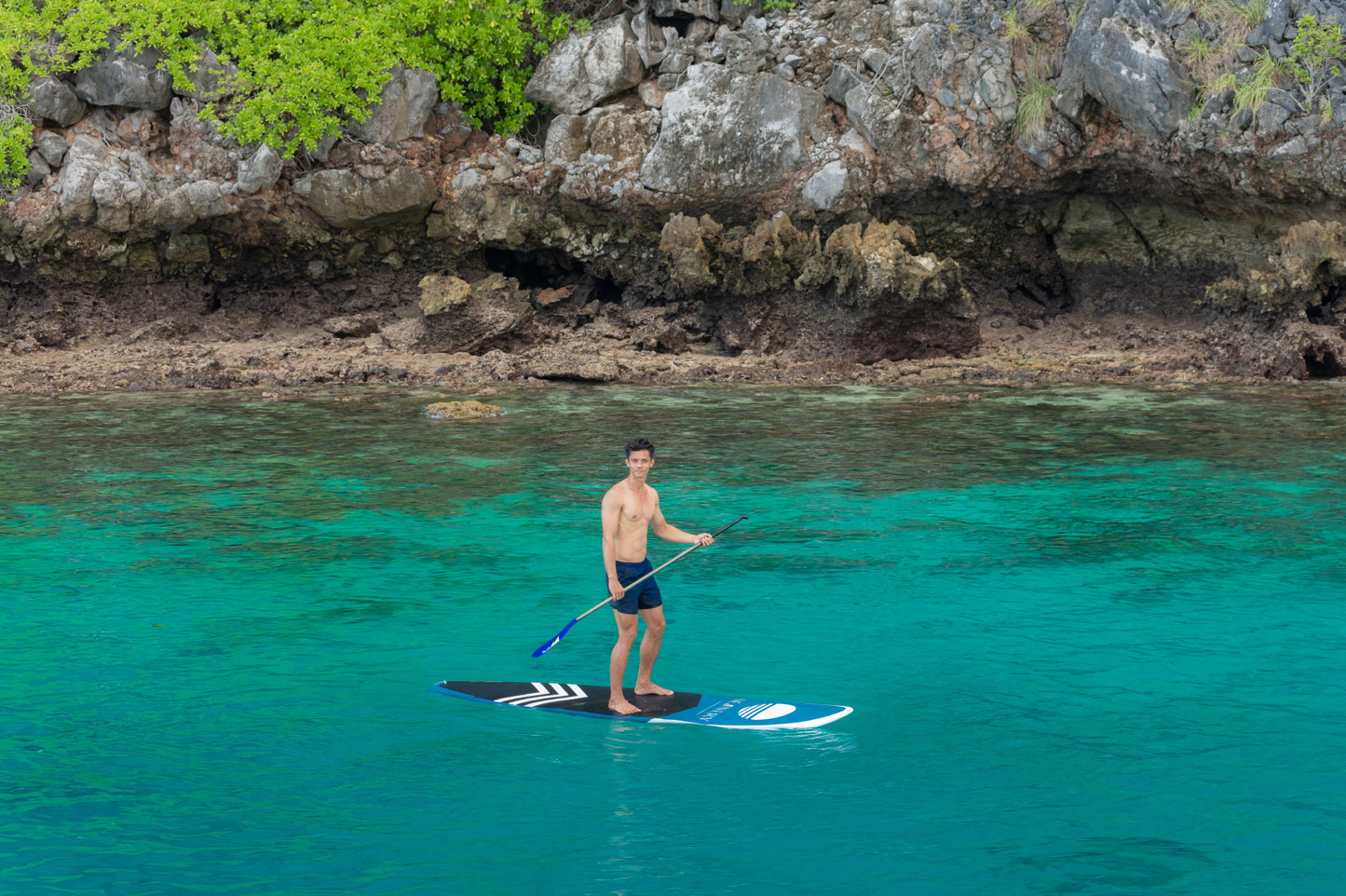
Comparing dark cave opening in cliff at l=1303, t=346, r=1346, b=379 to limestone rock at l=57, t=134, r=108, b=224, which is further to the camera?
limestone rock at l=57, t=134, r=108, b=224

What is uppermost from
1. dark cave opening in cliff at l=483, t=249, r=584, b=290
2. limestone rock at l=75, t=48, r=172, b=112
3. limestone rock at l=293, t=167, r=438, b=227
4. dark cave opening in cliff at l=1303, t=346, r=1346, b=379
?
limestone rock at l=75, t=48, r=172, b=112

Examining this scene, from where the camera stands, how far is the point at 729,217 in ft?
77.7

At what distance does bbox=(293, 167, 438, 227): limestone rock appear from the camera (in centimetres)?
2356

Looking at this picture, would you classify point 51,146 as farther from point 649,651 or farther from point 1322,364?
point 1322,364

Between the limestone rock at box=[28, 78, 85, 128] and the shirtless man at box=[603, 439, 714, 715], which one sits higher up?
the limestone rock at box=[28, 78, 85, 128]

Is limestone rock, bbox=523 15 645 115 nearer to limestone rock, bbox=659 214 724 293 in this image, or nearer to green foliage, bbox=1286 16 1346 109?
limestone rock, bbox=659 214 724 293

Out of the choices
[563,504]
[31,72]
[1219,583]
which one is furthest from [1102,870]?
[31,72]

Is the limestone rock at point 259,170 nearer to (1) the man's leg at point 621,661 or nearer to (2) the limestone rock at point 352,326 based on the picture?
(2) the limestone rock at point 352,326

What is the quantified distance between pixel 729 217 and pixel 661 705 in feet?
58.2

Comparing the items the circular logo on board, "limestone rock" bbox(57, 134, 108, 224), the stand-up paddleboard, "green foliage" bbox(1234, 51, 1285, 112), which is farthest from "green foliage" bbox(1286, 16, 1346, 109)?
"limestone rock" bbox(57, 134, 108, 224)

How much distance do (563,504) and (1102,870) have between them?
7.95 metres

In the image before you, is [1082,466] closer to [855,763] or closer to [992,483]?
[992,483]

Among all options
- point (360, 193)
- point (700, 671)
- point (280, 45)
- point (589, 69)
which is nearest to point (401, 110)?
point (360, 193)

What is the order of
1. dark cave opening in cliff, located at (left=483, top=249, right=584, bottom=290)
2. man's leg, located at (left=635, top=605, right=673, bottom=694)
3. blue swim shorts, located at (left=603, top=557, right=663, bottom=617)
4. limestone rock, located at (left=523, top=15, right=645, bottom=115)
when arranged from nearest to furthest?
blue swim shorts, located at (left=603, top=557, right=663, bottom=617)
man's leg, located at (left=635, top=605, right=673, bottom=694)
limestone rock, located at (left=523, top=15, right=645, bottom=115)
dark cave opening in cliff, located at (left=483, top=249, right=584, bottom=290)
